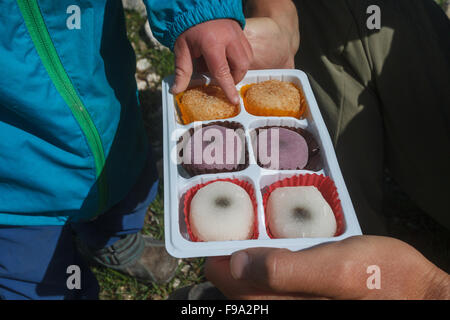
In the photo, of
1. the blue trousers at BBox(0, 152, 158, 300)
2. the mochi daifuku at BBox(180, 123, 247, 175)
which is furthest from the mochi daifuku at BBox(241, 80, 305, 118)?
the blue trousers at BBox(0, 152, 158, 300)

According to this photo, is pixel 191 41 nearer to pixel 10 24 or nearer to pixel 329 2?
pixel 10 24

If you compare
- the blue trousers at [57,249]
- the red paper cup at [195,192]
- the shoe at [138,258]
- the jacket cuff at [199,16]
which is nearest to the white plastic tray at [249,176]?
the red paper cup at [195,192]

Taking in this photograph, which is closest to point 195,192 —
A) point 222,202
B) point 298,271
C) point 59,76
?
point 222,202

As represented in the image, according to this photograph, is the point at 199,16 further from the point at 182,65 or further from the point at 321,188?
the point at 321,188

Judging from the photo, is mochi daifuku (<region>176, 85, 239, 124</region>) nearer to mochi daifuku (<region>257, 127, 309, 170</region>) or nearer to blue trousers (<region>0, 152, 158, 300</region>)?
mochi daifuku (<region>257, 127, 309, 170</region>)

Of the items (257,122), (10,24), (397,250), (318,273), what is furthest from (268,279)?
(10,24)

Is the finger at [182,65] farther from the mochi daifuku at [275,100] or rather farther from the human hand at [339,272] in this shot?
the human hand at [339,272]
